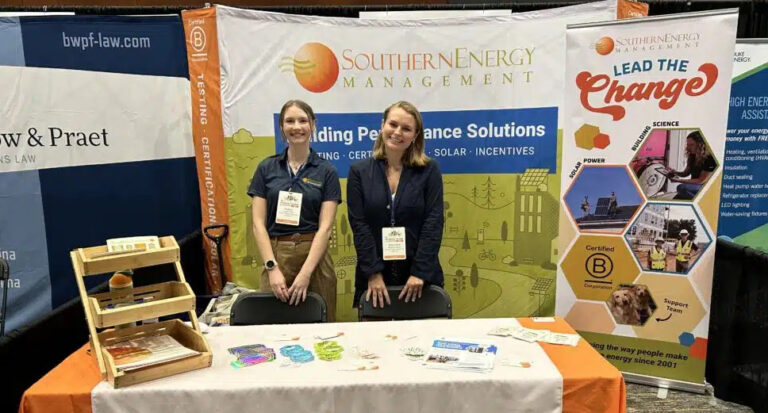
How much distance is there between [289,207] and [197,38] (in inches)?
65.1

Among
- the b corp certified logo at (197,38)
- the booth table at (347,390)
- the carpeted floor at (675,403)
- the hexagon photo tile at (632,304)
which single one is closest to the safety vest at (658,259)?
the hexagon photo tile at (632,304)

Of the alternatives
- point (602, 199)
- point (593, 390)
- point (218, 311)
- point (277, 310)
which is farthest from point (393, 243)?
point (218, 311)

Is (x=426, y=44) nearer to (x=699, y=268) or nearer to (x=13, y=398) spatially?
(x=699, y=268)

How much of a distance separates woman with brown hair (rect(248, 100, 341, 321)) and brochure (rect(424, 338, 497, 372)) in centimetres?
87

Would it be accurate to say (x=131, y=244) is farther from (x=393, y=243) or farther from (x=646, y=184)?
(x=646, y=184)

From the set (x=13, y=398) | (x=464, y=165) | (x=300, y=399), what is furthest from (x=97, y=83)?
(x=300, y=399)

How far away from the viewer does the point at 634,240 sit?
8.91ft

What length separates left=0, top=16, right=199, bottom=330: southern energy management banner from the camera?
10.1 ft

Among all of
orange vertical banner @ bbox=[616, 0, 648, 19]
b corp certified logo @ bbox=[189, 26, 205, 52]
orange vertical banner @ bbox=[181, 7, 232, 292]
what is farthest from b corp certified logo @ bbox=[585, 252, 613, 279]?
b corp certified logo @ bbox=[189, 26, 205, 52]

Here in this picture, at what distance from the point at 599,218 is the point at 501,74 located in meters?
1.16

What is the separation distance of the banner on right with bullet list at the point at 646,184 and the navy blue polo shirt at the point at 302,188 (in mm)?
1337

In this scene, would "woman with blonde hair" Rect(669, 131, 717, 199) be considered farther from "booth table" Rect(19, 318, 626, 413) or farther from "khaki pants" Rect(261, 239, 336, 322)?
"khaki pants" Rect(261, 239, 336, 322)

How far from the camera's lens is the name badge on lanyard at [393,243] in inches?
93.4

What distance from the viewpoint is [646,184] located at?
264cm
